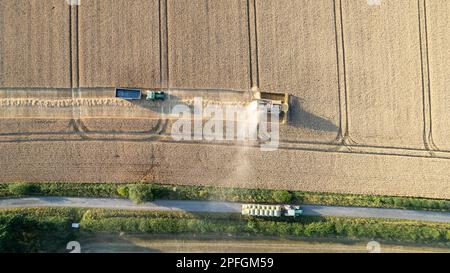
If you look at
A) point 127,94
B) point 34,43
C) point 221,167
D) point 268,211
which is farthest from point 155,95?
point 268,211

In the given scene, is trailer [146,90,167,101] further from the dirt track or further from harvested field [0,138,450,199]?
harvested field [0,138,450,199]

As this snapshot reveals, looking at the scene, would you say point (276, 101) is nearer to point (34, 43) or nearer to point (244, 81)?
point (244, 81)

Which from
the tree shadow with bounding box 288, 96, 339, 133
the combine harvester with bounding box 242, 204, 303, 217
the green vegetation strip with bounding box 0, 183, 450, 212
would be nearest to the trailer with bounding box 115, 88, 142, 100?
the green vegetation strip with bounding box 0, 183, 450, 212

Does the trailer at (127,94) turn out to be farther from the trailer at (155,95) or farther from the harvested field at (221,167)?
the harvested field at (221,167)

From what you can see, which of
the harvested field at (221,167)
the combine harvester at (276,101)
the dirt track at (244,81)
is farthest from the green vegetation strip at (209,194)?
the combine harvester at (276,101)

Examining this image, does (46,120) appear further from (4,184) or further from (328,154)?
(328,154)
